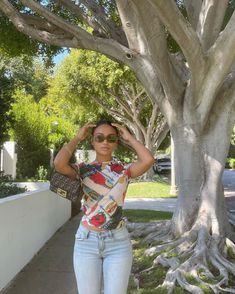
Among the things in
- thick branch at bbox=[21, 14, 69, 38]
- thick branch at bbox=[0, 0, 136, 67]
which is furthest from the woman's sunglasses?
thick branch at bbox=[21, 14, 69, 38]

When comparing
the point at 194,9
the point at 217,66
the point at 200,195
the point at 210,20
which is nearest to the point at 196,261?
the point at 200,195

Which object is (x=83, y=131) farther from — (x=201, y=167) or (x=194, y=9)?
(x=194, y=9)

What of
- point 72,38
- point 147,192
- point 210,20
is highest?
A: point 210,20

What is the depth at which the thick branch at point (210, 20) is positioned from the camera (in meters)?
7.59

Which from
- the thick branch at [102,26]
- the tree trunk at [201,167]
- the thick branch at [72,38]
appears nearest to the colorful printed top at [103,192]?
the tree trunk at [201,167]

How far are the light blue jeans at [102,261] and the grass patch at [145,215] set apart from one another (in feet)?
28.8

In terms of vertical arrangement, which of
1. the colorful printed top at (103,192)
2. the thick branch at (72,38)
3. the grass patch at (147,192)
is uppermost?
the thick branch at (72,38)

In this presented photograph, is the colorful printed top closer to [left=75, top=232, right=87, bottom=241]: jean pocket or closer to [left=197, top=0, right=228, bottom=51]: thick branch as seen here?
[left=75, top=232, right=87, bottom=241]: jean pocket

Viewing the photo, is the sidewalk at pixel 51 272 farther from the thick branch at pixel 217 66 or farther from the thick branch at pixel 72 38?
the thick branch at pixel 72 38

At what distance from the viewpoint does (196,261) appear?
6.61 metres

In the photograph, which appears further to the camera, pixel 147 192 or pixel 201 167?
pixel 147 192

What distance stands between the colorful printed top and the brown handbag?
0.06 meters

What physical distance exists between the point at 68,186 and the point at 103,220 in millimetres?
411

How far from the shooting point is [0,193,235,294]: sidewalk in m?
6.11
